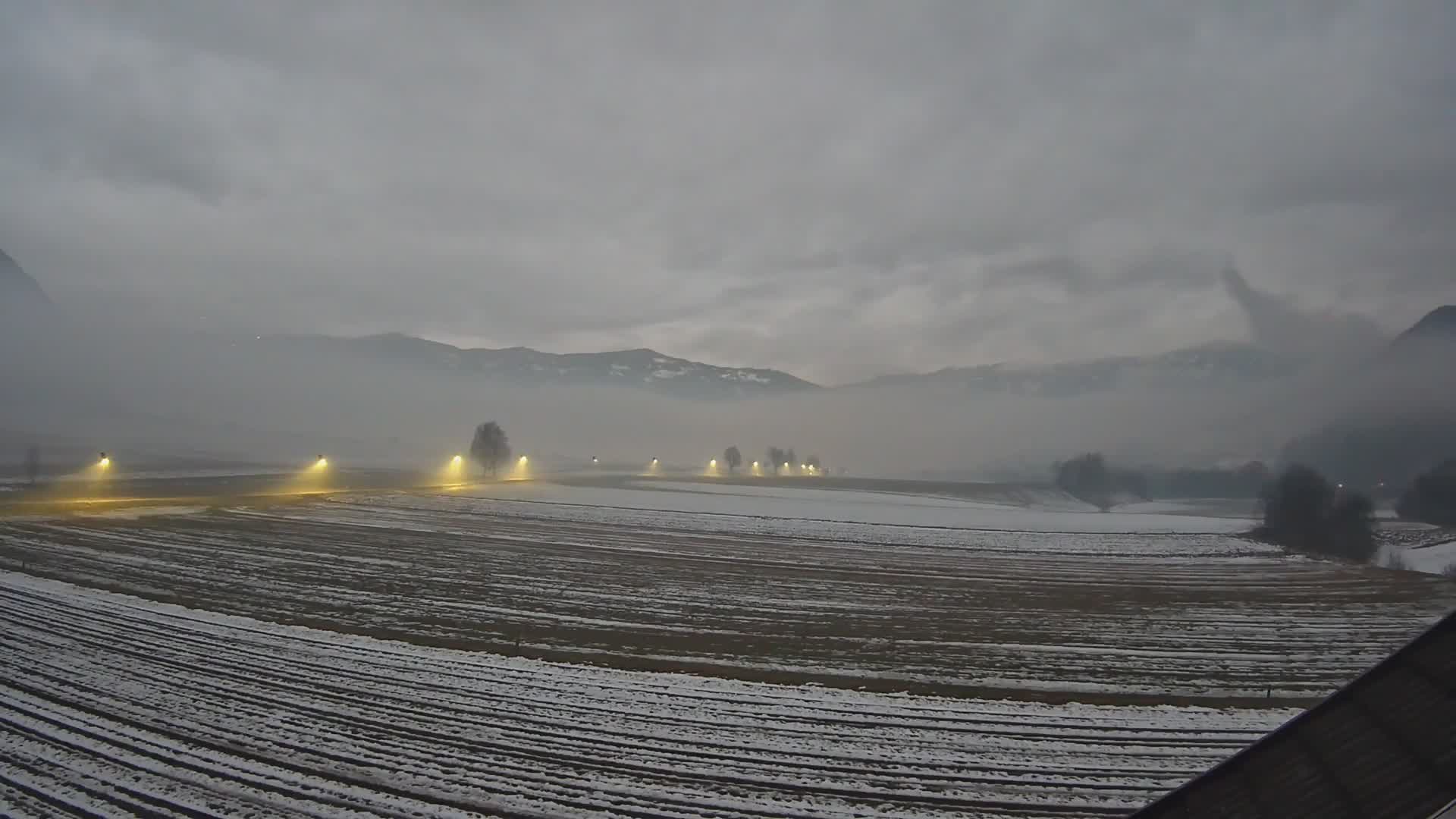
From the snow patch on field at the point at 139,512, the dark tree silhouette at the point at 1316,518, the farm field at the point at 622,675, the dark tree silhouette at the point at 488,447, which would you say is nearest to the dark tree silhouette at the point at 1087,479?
the dark tree silhouette at the point at 1316,518

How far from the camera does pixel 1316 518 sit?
5897cm

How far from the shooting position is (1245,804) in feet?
13.9

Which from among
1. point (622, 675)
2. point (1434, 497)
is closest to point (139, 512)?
point (622, 675)

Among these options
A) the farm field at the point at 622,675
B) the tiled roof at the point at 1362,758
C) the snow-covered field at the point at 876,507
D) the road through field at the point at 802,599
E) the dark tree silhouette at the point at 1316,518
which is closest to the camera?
the tiled roof at the point at 1362,758

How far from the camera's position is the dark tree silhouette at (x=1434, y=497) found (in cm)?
7175

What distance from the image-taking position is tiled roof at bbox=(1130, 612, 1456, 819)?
3.68 metres

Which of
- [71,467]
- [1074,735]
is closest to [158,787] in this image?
[1074,735]

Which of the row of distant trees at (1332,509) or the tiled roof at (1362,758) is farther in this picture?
the row of distant trees at (1332,509)

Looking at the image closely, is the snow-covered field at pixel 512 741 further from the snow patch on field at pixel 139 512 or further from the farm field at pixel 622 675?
the snow patch on field at pixel 139 512

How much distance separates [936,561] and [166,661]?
118 ft

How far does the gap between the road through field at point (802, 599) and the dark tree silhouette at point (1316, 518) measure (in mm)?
12507

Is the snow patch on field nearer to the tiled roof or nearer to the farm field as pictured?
the farm field

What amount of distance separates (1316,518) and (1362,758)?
7342cm

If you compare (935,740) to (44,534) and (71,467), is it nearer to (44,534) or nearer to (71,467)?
(44,534)
